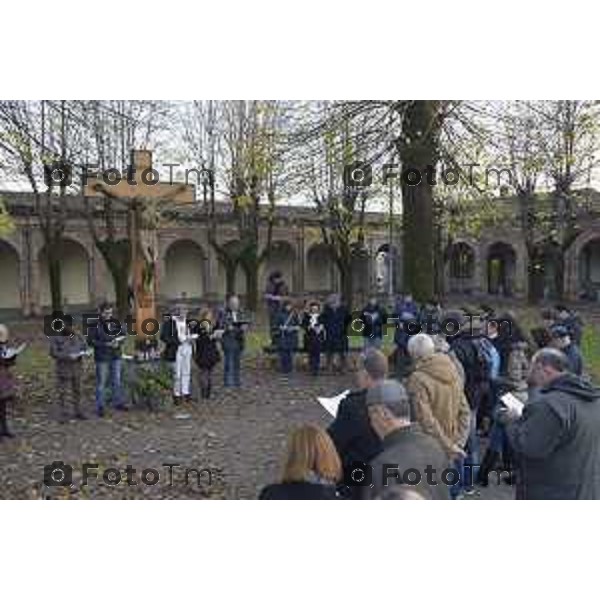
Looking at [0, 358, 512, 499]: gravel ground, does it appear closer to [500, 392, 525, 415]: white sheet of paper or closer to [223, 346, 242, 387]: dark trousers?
[223, 346, 242, 387]: dark trousers

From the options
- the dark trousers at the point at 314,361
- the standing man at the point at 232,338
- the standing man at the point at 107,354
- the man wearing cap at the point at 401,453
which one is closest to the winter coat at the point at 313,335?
the dark trousers at the point at 314,361

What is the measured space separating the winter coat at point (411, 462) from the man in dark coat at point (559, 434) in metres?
0.56

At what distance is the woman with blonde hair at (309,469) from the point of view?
116 inches

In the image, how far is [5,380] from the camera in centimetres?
604

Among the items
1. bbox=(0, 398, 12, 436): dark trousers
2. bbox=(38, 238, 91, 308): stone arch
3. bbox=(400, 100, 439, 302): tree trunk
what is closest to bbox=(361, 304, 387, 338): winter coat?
bbox=(400, 100, 439, 302): tree trunk

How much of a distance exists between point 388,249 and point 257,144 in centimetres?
172

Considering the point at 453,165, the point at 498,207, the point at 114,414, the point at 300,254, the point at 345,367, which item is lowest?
the point at 114,414

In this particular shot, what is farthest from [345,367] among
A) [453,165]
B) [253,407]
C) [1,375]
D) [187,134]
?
[1,375]

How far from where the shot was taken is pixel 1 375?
6066 mm

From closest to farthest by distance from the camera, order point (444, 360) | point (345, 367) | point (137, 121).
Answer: point (444, 360)
point (137, 121)
point (345, 367)

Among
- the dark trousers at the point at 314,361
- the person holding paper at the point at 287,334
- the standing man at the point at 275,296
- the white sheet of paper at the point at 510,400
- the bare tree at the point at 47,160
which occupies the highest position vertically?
the bare tree at the point at 47,160

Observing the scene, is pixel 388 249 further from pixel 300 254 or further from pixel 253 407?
pixel 253 407

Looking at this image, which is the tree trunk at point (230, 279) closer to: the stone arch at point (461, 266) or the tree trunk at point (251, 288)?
the tree trunk at point (251, 288)

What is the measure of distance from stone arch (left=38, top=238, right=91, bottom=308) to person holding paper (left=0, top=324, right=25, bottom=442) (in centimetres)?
70
